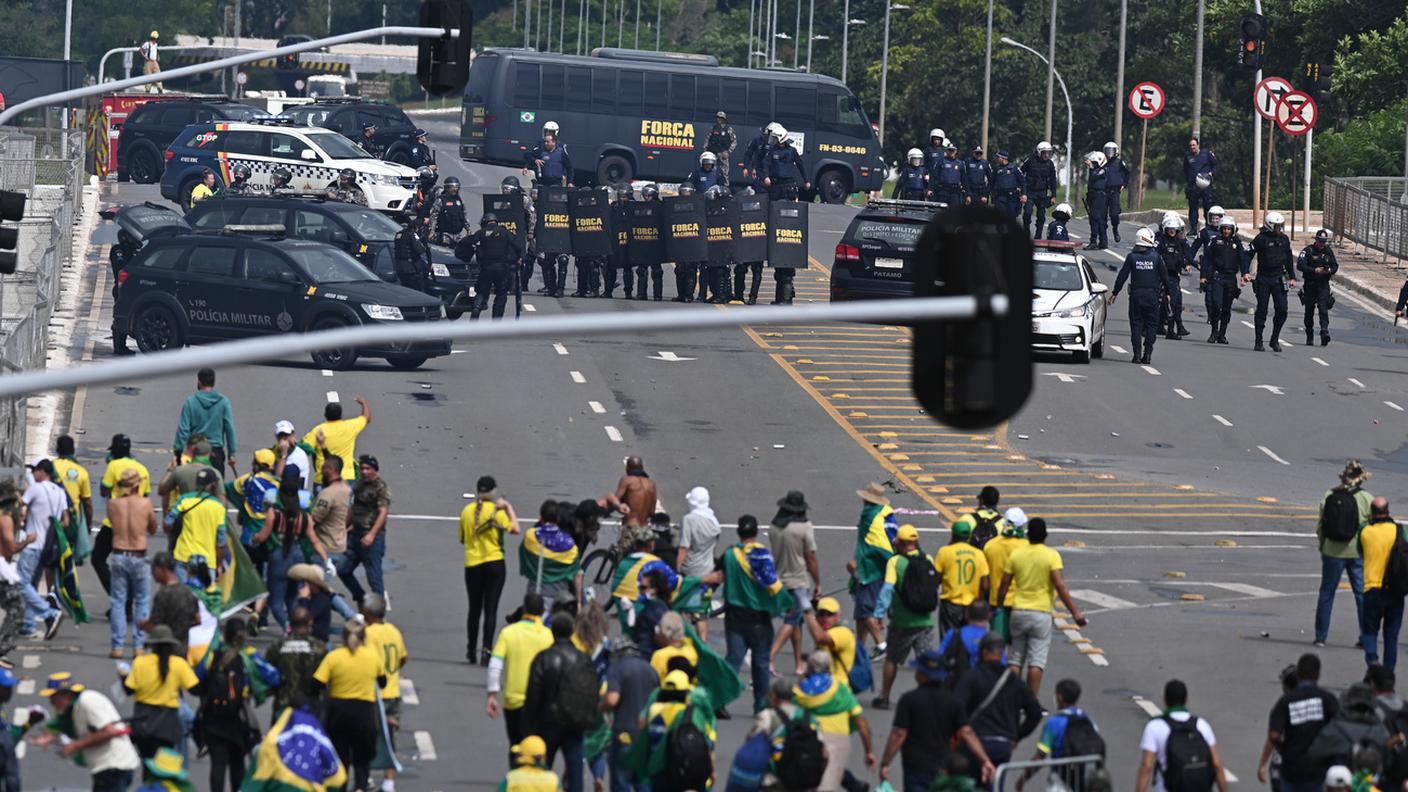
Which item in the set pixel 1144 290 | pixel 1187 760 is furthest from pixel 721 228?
pixel 1187 760

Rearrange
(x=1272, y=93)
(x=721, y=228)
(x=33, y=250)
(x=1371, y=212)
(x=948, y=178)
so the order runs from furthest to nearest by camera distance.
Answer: (x=1371, y=212) < (x=948, y=178) < (x=1272, y=93) < (x=33, y=250) < (x=721, y=228)

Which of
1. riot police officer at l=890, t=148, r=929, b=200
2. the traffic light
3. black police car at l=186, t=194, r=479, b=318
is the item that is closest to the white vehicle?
Answer: black police car at l=186, t=194, r=479, b=318

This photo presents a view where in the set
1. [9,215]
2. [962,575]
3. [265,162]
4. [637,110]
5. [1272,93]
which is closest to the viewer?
[962,575]

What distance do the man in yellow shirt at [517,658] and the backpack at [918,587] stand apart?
3.36m

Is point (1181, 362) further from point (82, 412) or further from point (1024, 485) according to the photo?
point (82, 412)

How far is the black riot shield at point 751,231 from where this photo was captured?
118ft

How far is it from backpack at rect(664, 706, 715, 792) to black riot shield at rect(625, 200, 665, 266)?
23067mm

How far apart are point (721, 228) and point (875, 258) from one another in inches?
130

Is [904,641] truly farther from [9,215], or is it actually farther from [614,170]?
[614,170]

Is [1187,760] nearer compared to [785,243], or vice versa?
[1187,760]

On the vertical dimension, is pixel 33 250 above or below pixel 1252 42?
below

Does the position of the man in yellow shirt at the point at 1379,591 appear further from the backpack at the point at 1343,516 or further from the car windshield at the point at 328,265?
the car windshield at the point at 328,265

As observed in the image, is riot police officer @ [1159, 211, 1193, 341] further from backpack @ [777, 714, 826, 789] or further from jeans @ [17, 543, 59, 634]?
backpack @ [777, 714, 826, 789]

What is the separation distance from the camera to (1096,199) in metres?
43.3
